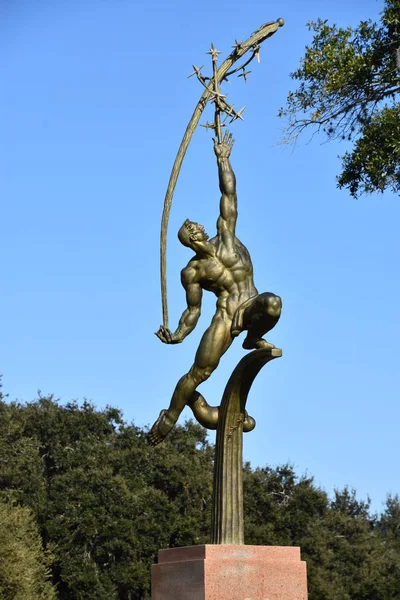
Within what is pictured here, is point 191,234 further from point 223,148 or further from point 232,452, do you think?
point 232,452

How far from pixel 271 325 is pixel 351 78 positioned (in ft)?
21.0

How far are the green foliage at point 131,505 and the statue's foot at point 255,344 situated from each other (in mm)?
23066

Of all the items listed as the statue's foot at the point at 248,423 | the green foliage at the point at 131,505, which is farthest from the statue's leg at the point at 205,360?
the green foliage at the point at 131,505

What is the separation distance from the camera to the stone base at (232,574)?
37.3 feet

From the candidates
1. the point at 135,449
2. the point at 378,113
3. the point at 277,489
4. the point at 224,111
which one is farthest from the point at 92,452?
the point at 224,111

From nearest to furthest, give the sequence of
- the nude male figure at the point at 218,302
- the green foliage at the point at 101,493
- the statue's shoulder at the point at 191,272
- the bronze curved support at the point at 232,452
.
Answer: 1. the bronze curved support at the point at 232,452
2. the nude male figure at the point at 218,302
3. the statue's shoulder at the point at 191,272
4. the green foliage at the point at 101,493

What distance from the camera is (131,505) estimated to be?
36.9 m

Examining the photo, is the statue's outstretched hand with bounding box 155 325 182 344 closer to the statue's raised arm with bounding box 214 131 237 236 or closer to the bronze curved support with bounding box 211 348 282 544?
the bronze curved support with bounding box 211 348 282 544

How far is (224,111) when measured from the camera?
44.2ft

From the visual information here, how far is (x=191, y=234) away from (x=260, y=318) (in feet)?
4.57

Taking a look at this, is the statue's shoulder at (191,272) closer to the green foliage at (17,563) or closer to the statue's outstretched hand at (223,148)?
A: the statue's outstretched hand at (223,148)

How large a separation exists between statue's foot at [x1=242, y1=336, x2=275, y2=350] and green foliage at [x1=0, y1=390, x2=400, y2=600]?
75.7ft

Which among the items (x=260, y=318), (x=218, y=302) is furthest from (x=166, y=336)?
(x=260, y=318)

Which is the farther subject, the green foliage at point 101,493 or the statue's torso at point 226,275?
the green foliage at point 101,493
